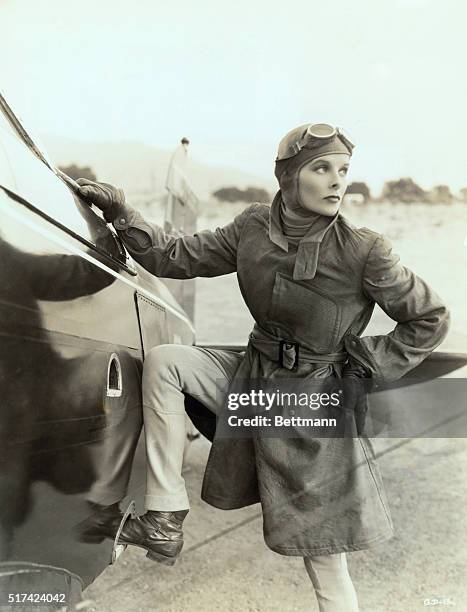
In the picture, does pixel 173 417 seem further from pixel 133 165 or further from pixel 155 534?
pixel 133 165

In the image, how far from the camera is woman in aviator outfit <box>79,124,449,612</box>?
117 centimetres

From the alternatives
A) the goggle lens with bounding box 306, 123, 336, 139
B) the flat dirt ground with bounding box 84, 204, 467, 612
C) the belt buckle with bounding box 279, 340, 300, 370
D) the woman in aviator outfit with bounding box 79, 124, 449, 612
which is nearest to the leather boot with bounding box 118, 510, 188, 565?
the woman in aviator outfit with bounding box 79, 124, 449, 612

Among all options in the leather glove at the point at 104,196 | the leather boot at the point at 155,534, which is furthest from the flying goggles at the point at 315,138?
the leather boot at the point at 155,534

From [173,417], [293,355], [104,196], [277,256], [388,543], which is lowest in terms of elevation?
[388,543]

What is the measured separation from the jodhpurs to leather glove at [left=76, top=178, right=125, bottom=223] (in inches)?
11.3

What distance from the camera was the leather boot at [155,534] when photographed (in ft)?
3.87

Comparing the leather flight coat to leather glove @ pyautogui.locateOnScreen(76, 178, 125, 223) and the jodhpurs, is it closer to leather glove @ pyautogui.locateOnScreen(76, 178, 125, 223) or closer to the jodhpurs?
the jodhpurs

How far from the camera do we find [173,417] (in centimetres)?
121

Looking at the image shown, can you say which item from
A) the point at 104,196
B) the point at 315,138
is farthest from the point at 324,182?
the point at 104,196

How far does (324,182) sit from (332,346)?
1.01 feet

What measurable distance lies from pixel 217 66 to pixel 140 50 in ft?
0.50

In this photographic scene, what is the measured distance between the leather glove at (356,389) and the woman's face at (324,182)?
292 mm

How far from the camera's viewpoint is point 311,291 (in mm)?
1179

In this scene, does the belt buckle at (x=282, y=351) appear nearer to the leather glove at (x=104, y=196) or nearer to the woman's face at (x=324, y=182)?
the woman's face at (x=324, y=182)
